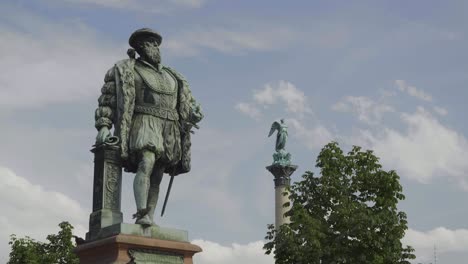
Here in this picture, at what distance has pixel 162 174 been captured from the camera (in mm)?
10859

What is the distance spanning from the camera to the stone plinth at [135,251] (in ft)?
31.8

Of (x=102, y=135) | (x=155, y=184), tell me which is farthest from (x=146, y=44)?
(x=155, y=184)

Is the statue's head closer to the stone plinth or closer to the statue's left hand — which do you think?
the statue's left hand

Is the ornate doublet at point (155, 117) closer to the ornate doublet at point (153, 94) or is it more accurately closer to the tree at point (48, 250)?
the ornate doublet at point (153, 94)

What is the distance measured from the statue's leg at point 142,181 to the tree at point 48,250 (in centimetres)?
1583

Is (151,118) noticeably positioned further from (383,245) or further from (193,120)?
(383,245)

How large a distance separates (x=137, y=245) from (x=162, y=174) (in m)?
1.35

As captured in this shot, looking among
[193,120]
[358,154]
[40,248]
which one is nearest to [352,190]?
[358,154]

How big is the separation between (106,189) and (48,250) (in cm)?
1695

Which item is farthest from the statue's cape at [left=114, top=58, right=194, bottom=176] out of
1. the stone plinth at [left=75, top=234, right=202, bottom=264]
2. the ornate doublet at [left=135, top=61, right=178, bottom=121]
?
the stone plinth at [left=75, top=234, right=202, bottom=264]

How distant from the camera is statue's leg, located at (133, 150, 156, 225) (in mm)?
10283

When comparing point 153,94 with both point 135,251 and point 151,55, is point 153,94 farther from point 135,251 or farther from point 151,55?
point 135,251

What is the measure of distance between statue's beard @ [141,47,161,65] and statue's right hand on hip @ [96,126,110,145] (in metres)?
1.19

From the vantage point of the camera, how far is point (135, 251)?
9773mm
